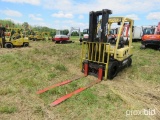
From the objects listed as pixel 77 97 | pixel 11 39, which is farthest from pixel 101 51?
pixel 11 39

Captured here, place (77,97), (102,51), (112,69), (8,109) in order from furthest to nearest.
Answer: (112,69), (102,51), (77,97), (8,109)

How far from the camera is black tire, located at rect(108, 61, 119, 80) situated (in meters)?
5.92

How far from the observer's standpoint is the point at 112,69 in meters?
6.13

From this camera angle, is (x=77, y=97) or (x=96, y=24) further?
(x=96, y=24)

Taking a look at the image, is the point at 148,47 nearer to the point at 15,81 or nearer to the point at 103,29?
the point at 103,29

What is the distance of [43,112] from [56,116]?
34 cm

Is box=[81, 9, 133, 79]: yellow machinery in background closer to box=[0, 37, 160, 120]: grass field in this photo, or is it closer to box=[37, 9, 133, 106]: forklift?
box=[37, 9, 133, 106]: forklift

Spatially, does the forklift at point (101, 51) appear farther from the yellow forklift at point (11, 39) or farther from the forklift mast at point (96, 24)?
the yellow forklift at point (11, 39)

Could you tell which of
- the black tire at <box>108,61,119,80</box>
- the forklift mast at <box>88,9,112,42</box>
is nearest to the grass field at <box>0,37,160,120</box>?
the black tire at <box>108,61,119,80</box>

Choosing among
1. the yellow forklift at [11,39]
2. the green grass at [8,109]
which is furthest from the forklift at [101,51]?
the yellow forklift at [11,39]

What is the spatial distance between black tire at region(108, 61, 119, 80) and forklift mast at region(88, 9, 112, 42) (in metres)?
0.97

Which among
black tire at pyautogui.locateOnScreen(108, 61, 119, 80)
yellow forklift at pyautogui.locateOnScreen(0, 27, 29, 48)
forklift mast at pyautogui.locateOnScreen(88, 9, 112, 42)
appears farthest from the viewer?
yellow forklift at pyautogui.locateOnScreen(0, 27, 29, 48)

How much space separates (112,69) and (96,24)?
1838 millimetres

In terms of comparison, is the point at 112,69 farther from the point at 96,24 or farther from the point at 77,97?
the point at 77,97
